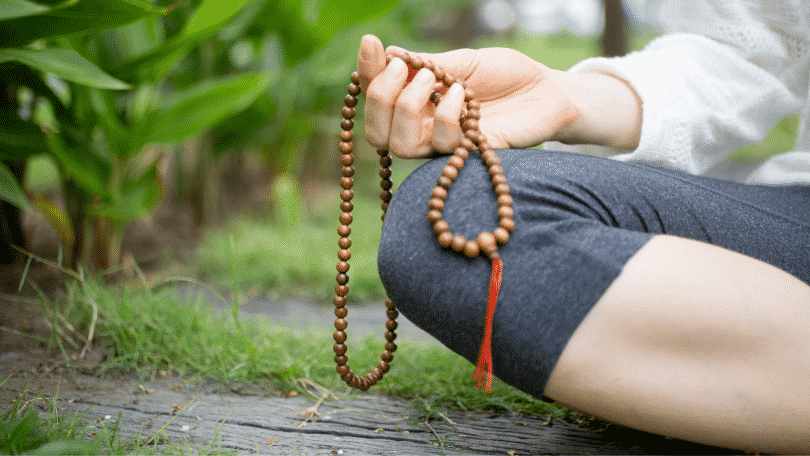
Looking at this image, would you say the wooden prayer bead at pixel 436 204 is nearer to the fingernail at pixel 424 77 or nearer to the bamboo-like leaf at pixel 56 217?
the fingernail at pixel 424 77

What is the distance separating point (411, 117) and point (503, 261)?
18 centimetres

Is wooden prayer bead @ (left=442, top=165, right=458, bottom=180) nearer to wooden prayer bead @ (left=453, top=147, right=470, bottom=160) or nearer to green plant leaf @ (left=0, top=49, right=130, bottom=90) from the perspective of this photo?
wooden prayer bead @ (left=453, top=147, right=470, bottom=160)

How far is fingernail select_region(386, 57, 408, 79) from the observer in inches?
23.1

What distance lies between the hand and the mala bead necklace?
2cm

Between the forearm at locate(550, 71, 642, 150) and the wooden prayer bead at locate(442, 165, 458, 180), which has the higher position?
the forearm at locate(550, 71, 642, 150)

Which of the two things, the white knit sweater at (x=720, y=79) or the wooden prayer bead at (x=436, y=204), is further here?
the white knit sweater at (x=720, y=79)

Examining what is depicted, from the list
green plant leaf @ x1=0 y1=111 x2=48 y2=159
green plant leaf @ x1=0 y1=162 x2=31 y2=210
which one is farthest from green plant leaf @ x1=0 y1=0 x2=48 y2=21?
green plant leaf @ x1=0 y1=111 x2=48 y2=159

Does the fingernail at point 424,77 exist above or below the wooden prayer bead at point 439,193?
above

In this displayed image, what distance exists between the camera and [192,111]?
1.22m

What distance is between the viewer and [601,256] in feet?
1.62

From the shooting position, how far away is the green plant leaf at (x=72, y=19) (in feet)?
2.72

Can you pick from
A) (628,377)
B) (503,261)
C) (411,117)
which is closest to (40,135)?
(411,117)

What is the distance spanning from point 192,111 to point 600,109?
87 centimetres

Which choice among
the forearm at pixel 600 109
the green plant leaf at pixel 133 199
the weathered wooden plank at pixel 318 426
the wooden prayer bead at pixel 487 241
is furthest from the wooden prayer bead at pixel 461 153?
the green plant leaf at pixel 133 199
